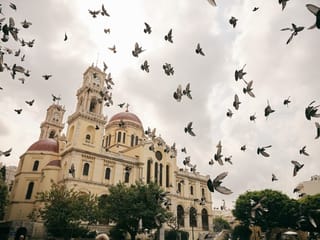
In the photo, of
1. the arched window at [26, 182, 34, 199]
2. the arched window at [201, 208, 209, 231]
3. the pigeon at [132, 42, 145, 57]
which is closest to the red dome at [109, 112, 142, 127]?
the arched window at [26, 182, 34, 199]

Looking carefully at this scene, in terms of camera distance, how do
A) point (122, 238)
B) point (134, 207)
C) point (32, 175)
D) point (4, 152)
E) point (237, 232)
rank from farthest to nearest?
point (237, 232)
point (32, 175)
point (122, 238)
point (134, 207)
point (4, 152)

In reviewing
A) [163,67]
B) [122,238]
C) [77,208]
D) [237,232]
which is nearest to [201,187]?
[237,232]

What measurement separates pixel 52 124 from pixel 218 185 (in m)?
65.1

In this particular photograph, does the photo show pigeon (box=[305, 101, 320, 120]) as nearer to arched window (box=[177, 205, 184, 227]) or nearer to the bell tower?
the bell tower

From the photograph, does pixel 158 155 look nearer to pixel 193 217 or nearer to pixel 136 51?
pixel 193 217

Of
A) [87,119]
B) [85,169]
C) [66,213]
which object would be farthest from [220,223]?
[66,213]

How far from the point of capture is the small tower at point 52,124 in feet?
199

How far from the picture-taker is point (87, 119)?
134 ft

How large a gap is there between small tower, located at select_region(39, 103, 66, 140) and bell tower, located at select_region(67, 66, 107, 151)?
20.6 metres

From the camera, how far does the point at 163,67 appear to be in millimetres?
8977

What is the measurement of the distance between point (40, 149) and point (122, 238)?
22.2 meters

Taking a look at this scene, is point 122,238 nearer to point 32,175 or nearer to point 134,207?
point 134,207

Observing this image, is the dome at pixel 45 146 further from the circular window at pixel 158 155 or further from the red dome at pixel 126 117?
the circular window at pixel 158 155

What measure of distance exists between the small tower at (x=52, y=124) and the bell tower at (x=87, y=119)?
2061 cm
